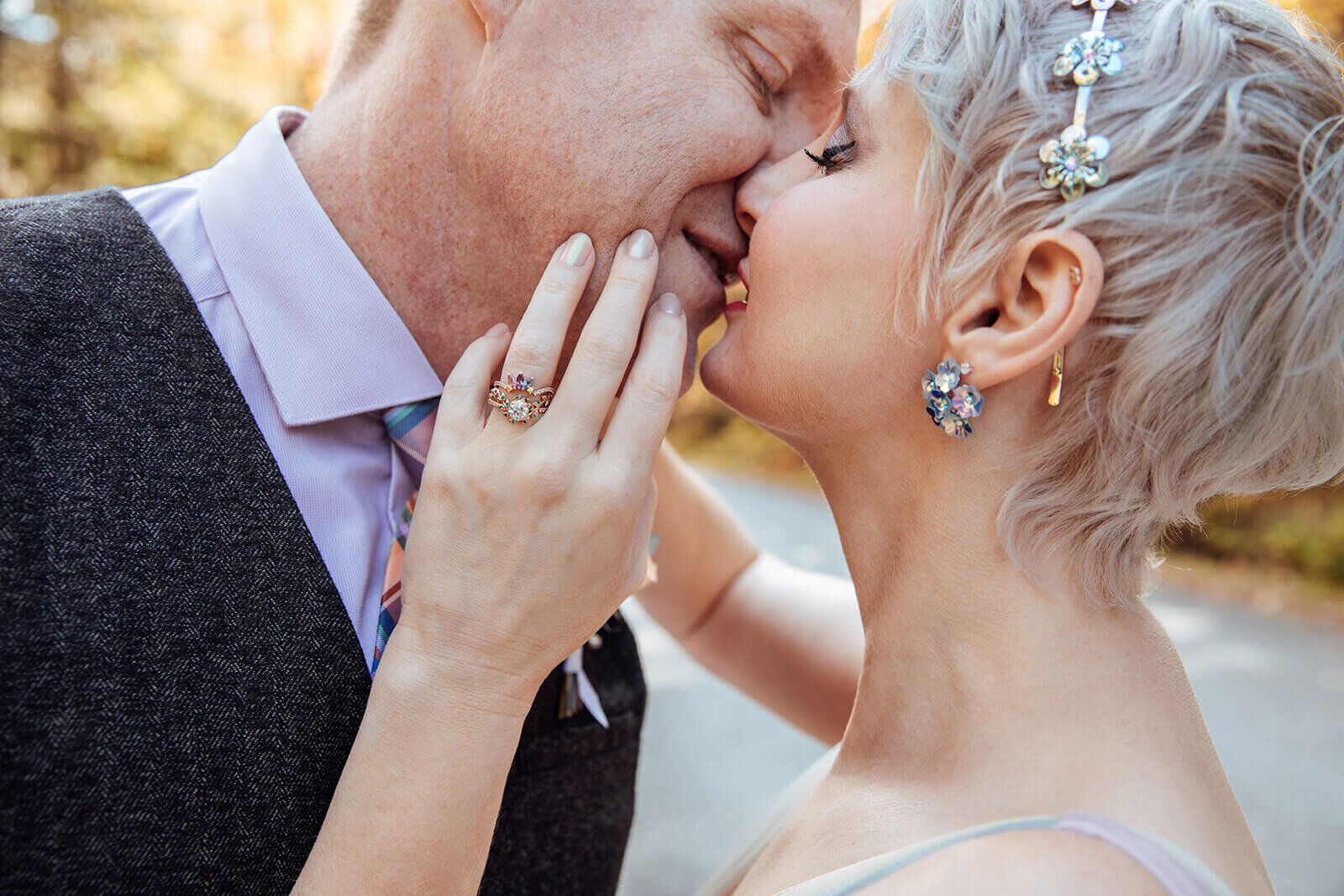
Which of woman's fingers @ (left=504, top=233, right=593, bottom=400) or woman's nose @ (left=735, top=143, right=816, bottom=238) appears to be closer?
woman's fingers @ (left=504, top=233, right=593, bottom=400)

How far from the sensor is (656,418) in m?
1.73

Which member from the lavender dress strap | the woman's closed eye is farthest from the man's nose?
the lavender dress strap

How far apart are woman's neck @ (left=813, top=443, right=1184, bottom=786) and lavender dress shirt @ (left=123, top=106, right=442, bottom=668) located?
94cm

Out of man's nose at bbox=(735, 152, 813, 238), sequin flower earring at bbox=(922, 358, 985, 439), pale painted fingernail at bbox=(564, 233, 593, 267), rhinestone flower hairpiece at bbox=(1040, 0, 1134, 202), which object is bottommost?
pale painted fingernail at bbox=(564, 233, 593, 267)

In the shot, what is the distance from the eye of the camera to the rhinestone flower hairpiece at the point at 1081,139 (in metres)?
1.53

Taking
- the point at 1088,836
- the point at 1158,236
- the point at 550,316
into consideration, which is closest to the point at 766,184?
the point at 550,316

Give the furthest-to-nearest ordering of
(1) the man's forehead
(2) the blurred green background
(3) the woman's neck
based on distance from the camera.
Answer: (2) the blurred green background → (1) the man's forehead → (3) the woman's neck

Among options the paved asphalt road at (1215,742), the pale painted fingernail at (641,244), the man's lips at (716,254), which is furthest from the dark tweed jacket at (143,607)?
the paved asphalt road at (1215,742)

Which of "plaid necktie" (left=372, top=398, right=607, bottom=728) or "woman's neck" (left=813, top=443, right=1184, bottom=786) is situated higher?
"woman's neck" (left=813, top=443, right=1184, bottom=786)

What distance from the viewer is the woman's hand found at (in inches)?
62.7

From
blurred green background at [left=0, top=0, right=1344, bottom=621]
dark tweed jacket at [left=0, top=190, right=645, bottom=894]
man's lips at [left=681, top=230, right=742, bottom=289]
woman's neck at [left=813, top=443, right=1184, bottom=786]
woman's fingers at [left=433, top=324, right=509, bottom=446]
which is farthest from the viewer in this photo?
blurred green background at [left=0, top=0, right=1344, bottom=621]

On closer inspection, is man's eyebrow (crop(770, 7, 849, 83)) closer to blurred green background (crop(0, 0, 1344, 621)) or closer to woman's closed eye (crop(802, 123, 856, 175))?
woman's closed eye (crop(802, 123, 856, 175))

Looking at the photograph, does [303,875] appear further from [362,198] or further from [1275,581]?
[1275,581]

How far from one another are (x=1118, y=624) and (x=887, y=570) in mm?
423
